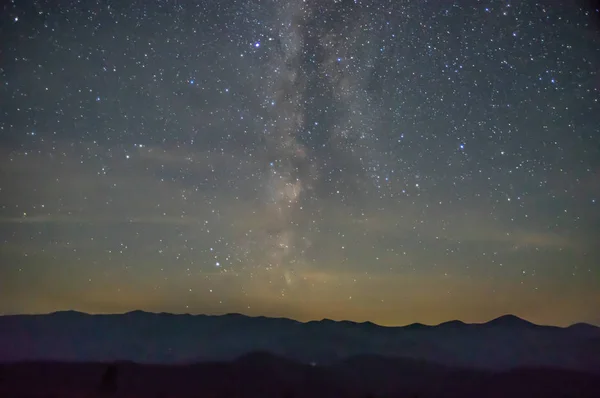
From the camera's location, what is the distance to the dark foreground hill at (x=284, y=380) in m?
18.9

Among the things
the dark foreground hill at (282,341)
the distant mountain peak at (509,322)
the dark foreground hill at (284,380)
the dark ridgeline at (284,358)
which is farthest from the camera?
the distant mountain peak at (509,322)

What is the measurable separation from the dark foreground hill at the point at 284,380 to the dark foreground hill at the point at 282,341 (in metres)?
1.00

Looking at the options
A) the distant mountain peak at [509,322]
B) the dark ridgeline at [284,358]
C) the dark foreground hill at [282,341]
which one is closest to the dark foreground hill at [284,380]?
the dark ridgeline at [284,358]

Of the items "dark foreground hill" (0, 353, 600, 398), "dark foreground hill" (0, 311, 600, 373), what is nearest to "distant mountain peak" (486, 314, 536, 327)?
"dark foreground hill" (0, 311, 600, 373)

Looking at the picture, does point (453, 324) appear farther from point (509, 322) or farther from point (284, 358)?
point (284, 358)

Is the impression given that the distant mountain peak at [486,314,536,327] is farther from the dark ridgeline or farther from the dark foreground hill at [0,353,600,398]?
the dark foreground hill at [0,353,600,398]

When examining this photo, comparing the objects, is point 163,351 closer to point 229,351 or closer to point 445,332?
point 229,351

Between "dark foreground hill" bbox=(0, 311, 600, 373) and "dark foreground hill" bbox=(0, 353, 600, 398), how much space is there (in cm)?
100

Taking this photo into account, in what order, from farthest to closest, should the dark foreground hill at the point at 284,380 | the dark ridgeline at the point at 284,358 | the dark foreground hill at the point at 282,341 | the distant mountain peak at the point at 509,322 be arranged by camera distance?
1. the distant mountain peak at the point at 509,322
2. the dark foreground hill at the point at 282,341
3. the dark ridgeline at the point at 284,358
4. the dark foreground hill at the point at 284,380

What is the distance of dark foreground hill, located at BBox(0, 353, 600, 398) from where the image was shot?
62.1 ft

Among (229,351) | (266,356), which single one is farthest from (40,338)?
(266,356)

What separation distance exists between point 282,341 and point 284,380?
7.85 meters

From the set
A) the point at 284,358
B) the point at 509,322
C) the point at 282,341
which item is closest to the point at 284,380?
the point at 284,358

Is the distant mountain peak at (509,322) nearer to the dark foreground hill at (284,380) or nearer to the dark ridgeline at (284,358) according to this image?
the dark ridgeline at (284,358)
